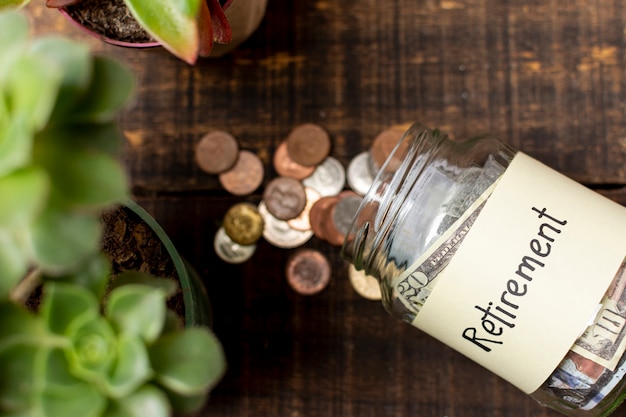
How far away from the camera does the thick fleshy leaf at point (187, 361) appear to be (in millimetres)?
303

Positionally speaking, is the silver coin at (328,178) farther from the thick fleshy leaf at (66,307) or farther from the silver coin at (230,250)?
the thick fleshy leaf at (66,307)

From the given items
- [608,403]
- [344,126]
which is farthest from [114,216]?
[608,403]

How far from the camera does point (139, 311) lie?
0.31 m

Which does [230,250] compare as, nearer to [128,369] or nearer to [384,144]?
[384,144]

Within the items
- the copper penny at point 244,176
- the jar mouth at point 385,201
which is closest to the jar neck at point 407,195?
the jar mouth at point 385,201

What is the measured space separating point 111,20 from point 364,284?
299mm

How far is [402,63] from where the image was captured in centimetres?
60

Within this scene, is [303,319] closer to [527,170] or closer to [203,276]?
[203,276]

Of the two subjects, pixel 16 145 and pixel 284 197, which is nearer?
Answer: pixel 16 145

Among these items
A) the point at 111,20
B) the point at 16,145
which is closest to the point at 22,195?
the point at 16,145

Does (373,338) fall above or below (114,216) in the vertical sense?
below

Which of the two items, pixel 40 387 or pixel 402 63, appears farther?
pixel 402 63

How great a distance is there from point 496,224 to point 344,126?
0.19 metres

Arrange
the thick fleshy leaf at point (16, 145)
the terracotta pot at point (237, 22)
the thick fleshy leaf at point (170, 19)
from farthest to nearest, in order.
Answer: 1. the terracotta pot at point (237, 22)
2. the thick fleshy leaf at point (170, 19)
3. the thick fleshy leaf at point (16, 145)
